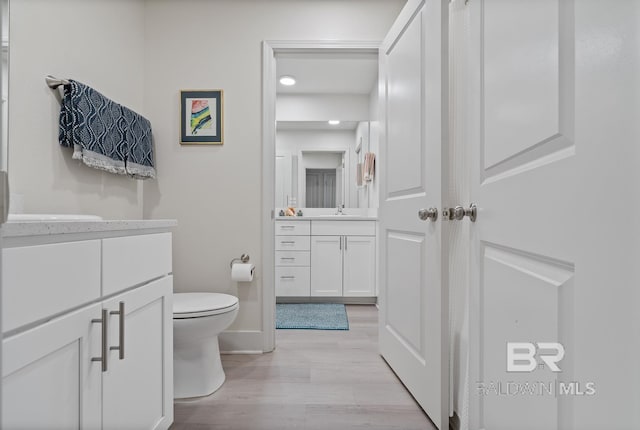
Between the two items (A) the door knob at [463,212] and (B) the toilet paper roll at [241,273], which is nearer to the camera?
(A) the door knob at [463,212]

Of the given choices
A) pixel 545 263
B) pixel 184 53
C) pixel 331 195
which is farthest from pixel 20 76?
pixel 331 195

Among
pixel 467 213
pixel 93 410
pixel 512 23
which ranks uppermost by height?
pixel 512 23

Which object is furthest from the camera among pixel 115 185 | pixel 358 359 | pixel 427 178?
pixel 358 359

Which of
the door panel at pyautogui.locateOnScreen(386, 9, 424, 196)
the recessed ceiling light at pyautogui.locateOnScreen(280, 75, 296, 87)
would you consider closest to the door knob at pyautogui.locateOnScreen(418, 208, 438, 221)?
the door panel at pyautogui.locateOnScreen(386, 9, 424, 196)

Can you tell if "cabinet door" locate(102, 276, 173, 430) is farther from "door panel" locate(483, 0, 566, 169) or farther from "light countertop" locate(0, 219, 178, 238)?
"door panel" locate(483, 0, 566, 169)

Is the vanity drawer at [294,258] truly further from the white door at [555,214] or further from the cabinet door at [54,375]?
the cabinet door at [54,375]

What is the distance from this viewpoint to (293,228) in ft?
11.2

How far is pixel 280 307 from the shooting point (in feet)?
10.7

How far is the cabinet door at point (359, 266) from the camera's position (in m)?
3.39

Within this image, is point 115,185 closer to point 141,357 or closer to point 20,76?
point 20,76

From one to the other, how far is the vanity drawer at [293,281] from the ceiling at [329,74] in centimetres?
188

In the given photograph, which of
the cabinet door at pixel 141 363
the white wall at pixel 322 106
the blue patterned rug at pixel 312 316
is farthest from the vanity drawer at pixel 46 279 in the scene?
the white wall at pixel 322 106

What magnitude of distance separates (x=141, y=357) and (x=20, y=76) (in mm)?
1162

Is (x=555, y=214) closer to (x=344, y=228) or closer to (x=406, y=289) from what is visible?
(x=406, y=289)
